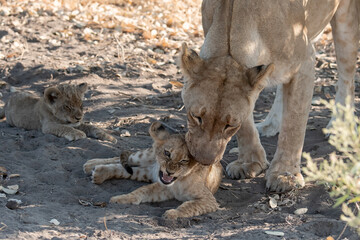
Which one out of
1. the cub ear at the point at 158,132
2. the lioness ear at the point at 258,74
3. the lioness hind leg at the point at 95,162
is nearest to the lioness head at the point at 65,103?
the lioness hind leg at the point at 95,162

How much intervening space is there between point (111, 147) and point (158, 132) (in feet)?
3.84

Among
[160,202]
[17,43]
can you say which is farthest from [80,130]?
[17,43]

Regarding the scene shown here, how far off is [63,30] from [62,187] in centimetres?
572

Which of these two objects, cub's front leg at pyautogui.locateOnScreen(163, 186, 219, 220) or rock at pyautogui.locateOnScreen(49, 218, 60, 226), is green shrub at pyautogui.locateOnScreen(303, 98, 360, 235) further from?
rock at pyautogui.locateOnScreen(49, 218, 60, 226)

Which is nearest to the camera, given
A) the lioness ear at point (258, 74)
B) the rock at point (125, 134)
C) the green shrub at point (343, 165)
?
the green shrub at point (343, 165)

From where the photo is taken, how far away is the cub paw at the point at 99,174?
534cm

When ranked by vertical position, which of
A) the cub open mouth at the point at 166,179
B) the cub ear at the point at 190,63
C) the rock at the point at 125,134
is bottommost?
the rock at the point at 125,134

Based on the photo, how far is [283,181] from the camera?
542 cm

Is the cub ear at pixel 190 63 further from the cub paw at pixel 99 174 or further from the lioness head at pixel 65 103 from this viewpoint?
the lioness head at pixel 65 103

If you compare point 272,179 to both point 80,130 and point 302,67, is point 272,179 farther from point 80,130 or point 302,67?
point 80,130

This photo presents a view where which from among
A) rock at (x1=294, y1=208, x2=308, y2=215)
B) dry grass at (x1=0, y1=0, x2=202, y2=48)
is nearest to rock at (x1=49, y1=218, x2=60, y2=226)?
rock at (x1=294, y1=208, x2=308, y2=215)

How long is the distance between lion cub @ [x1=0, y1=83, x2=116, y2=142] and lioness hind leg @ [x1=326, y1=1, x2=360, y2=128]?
8.90 ft

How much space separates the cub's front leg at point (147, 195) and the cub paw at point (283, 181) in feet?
3.05

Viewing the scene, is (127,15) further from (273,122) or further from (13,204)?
(13,204)
